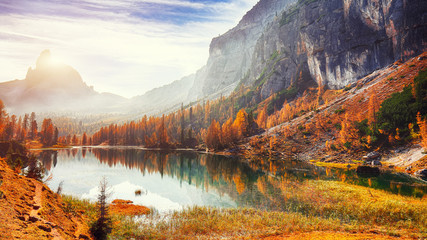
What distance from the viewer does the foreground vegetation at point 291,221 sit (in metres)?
20.4

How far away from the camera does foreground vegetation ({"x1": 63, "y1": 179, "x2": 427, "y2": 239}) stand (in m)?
20.4

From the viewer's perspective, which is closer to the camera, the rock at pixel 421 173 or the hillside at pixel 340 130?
the rock at pixel 421 173

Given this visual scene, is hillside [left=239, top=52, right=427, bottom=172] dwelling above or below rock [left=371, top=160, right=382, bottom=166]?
above

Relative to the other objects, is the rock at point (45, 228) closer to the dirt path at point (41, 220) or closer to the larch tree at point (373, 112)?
the dirt path at point (41, 220)

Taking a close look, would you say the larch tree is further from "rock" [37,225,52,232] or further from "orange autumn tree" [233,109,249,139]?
"rock" [37,225,52,232]

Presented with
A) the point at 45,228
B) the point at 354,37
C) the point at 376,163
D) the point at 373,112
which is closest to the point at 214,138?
the point at 373,112

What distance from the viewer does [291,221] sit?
23219 mm

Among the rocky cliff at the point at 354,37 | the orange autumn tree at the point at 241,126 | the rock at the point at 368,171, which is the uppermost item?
the rocky cliff at the point at 354,37

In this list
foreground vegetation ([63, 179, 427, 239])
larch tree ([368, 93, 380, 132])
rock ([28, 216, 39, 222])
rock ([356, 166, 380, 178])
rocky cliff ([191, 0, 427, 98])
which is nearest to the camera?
rock ([28, 216, 39, 222])

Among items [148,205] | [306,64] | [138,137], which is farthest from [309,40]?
[148,205]

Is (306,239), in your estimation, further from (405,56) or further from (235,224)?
(405,56)

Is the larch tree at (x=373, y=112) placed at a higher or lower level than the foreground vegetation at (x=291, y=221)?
higher

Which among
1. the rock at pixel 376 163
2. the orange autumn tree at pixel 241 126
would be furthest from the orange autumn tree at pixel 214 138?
the rock at pixel 376 163

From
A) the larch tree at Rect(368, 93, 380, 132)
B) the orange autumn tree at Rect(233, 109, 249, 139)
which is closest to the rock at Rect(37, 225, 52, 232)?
the larch tree at Rect(368, 93, 380, 132)
